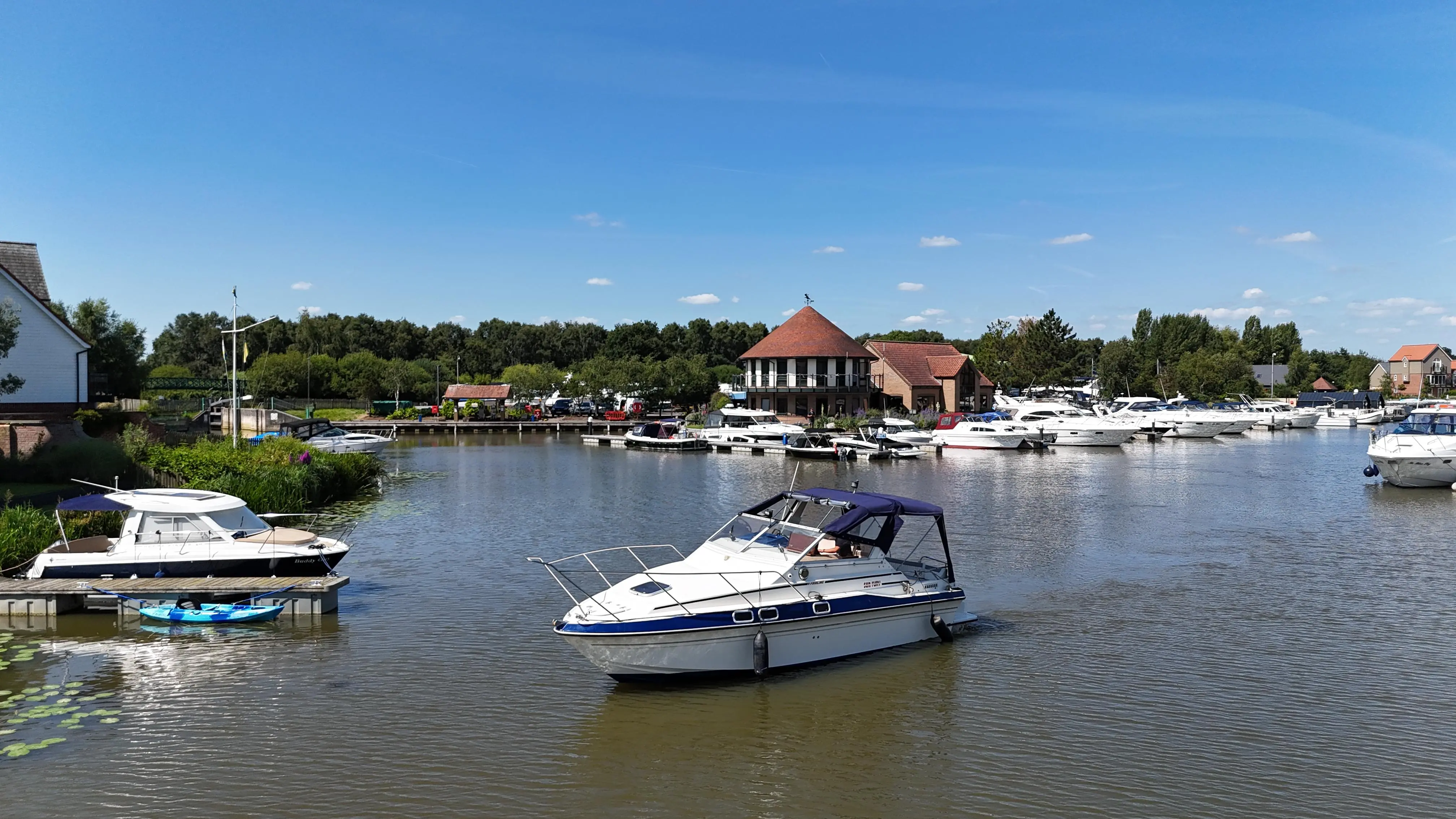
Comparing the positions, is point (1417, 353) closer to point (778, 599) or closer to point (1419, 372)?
point (1419, 372)

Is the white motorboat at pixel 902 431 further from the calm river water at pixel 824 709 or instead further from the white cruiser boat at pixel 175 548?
the white cruiser boat at pixel 175 548

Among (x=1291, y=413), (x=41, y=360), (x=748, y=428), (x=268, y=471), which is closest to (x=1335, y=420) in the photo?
(x=1291, y=413)

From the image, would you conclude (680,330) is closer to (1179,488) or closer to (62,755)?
(1179,488)

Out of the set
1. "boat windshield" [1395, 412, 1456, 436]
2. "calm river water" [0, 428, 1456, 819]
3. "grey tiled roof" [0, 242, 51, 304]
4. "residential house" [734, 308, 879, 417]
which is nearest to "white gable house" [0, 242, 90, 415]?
"grey tiled roof" [0, 242, 51, 304]

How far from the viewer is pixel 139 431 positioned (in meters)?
32.5

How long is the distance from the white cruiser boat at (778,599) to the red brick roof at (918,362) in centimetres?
6517

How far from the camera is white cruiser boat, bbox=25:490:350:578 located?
62.7ft

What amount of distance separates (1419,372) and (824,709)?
16439cm

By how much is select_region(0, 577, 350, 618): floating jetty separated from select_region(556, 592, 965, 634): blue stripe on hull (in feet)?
22.1

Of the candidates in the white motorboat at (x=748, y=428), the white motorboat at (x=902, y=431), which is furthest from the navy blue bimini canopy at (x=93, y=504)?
the white motorboat at (x=902, y=431)

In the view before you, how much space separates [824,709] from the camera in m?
13.9

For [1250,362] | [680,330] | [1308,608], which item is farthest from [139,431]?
[1250,362]

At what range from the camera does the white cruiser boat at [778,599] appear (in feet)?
46.1

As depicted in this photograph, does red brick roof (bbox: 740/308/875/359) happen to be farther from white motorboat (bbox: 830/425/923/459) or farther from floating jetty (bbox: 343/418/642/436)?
white motorboat (bbox: 830/425/923/459)
